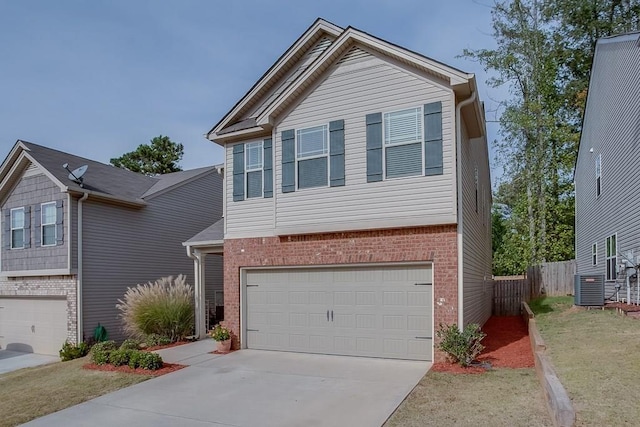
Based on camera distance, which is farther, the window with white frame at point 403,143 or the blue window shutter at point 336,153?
the blue window shutter at point 336,153

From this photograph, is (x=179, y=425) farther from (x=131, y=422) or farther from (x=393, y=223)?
(x=393, y=223)

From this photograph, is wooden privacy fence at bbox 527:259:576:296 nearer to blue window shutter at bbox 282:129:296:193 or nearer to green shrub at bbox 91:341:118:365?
blue window shutter at bbox 282:129:296:193

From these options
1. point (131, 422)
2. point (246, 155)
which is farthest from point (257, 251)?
point (131, 422)

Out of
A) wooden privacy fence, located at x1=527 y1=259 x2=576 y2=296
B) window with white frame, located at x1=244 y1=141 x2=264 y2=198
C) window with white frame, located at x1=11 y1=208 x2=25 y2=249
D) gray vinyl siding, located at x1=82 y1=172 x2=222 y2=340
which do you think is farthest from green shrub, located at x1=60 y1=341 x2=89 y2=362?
wooden privacy fence, located at x1=527 y1=259 x2=576 y2=296

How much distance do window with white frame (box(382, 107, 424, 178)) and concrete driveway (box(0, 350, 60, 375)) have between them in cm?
1308

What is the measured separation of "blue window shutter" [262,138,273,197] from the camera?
11688 millimetres

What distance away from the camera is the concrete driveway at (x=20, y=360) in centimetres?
1464

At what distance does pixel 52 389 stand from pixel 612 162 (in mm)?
15803

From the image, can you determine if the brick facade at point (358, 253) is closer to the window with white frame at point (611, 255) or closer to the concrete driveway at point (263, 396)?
the concrete driveway at point (263, 396)

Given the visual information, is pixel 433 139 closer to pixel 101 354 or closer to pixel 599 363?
pixel 599 363

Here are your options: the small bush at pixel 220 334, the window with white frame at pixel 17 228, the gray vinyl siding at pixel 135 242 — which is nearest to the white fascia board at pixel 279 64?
the small bush at pixel 220 334

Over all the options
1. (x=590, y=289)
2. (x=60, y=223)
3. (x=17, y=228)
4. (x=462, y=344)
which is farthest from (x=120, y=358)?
(x=590, y=289)

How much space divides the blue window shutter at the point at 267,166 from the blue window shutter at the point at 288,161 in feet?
1.76

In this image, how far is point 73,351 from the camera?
14.6 m
